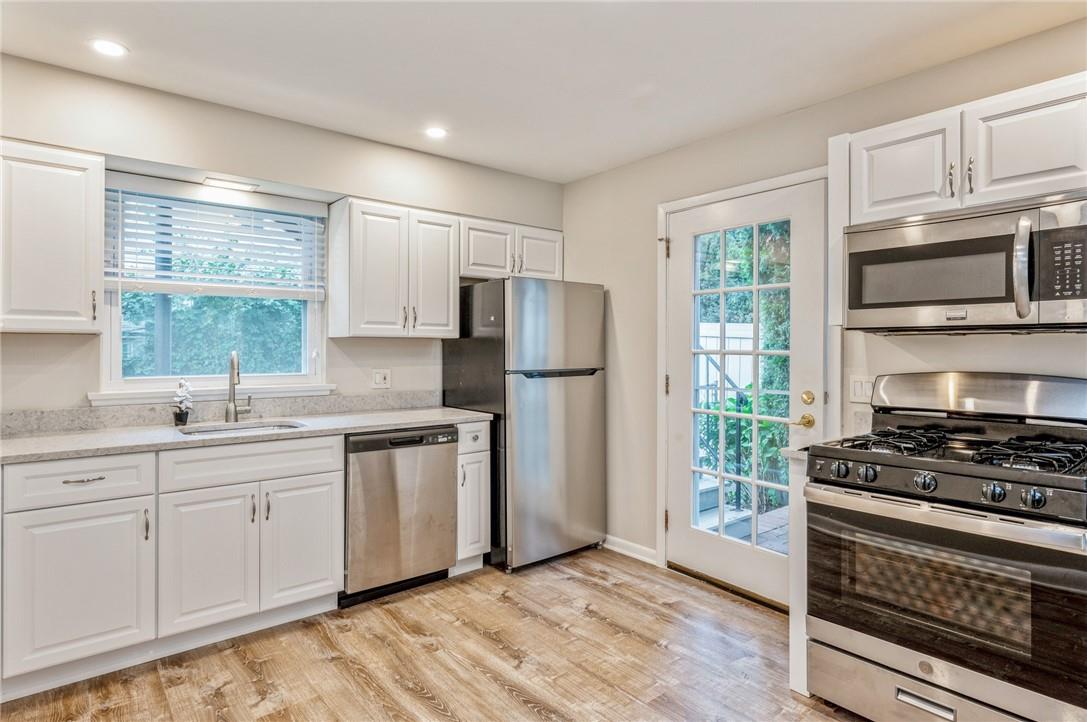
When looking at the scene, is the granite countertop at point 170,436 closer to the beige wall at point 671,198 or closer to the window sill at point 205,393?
the window sill at point 205,393

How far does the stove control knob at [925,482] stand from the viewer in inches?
71.9

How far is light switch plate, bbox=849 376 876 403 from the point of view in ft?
8.49

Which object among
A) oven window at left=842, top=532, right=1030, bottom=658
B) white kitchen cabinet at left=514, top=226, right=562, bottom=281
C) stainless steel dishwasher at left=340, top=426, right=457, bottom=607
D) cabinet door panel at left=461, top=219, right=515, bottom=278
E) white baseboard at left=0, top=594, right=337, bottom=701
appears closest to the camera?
oven window at left=842, top=532, right=1030, bottom=658

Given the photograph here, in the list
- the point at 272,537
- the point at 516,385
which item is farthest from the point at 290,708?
the point at 516,385

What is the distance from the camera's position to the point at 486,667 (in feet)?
7.93

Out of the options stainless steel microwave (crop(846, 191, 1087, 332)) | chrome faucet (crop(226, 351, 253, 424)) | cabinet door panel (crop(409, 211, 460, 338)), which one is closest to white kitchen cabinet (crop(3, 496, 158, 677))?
chrome faucet (crop(226, 351, 253, 424))

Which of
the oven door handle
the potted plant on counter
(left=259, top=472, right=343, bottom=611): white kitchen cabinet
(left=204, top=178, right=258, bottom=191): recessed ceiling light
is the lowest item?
(left=259, top=472, right=343, bottom=611): white kitchen cabinet

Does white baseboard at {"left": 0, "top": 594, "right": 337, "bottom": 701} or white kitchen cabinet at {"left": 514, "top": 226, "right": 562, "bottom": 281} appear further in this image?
white kitchen cabinet at {"left": 514, "top": 226, "right": 562, "bottom": 281}

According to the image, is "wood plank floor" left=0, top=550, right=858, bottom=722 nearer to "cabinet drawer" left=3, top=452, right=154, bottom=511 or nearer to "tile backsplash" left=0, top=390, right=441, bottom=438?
"cabinet drawer" left=3, top=452, right=154, bottom=511

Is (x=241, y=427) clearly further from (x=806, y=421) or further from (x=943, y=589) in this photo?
(x=943, y=589)

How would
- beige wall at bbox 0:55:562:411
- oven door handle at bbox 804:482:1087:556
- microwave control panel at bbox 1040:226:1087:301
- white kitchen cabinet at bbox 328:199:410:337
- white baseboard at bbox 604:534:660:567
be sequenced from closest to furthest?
oven door handle at bbox 804:482:1087:556 < microwave control panel at bbox 1040:226:1087:301 < beige wall at bbox 0:55:562:411 < white kitchen cabinet at bbox 328:199:410:337 < white baseboard at bbox 604:534:660:567

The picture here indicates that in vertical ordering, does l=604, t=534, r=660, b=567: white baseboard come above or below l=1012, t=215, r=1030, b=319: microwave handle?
below

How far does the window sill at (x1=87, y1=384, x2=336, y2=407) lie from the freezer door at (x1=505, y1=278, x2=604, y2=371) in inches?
43.3

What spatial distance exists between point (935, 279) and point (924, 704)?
4.59ft
